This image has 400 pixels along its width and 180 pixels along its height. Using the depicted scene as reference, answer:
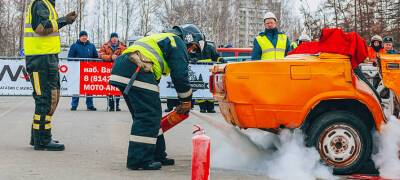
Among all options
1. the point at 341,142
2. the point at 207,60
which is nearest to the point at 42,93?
the point at 341,142

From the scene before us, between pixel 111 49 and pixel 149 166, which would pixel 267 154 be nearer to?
pixel 149 166

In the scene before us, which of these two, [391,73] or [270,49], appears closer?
[391,73]

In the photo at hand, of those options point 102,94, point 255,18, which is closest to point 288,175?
point 102,94

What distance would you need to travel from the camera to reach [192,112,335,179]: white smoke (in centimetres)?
696

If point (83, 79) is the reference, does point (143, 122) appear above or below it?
below

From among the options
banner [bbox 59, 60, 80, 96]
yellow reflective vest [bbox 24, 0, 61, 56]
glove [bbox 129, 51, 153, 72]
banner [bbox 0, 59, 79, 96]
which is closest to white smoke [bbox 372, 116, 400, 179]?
glove [bbox 129, 51, 153, 72]

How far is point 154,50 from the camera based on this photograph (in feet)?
24.2

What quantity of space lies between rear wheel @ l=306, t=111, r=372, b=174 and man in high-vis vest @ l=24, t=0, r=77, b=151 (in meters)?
3.53

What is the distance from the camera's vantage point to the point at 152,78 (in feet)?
24.1

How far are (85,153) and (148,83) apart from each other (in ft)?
6.12

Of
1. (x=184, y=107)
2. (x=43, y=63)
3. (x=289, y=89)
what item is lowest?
(x=184, y=107)

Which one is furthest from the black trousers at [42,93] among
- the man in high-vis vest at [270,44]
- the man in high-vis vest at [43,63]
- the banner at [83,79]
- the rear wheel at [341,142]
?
the banner at [83,79]

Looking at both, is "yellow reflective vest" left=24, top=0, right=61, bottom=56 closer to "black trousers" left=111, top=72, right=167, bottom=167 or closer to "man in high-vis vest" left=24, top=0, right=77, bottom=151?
"man in high-vis vest" left=24, top=0, right=77, bottom=151

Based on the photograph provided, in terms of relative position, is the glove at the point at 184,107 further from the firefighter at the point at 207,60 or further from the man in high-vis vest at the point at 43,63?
the firefighter at the point at 207,60
